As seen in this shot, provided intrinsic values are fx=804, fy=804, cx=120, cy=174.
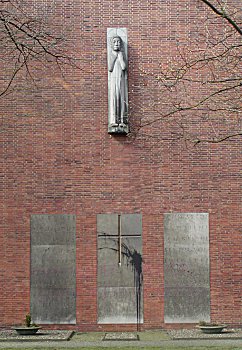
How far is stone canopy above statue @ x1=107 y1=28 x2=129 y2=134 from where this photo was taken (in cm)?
2091

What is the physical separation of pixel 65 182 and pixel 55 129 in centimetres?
142

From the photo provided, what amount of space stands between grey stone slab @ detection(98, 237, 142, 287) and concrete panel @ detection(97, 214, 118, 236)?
183mm

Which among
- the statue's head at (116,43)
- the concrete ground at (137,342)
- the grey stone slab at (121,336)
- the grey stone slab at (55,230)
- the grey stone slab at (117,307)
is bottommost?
the concrete ground at (137,342)

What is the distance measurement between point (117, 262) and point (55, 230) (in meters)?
1.83

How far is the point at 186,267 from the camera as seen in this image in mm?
20953

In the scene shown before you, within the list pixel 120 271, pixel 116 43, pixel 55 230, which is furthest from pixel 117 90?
pixel 120 271

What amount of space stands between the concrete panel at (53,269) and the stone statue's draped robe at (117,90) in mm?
2908

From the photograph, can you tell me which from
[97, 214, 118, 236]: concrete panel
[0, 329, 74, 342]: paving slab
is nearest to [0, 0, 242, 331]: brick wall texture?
[97, 214, 118, 236]: concrete panel

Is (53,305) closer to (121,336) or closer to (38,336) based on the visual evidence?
(38,336)

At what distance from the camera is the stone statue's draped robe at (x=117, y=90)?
20906mm

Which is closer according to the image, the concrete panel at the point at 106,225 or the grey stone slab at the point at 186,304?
the grey stone slab at the point at 186,304

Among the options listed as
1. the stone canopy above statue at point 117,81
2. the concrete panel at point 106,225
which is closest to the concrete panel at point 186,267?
the concrete panel at point 106,225

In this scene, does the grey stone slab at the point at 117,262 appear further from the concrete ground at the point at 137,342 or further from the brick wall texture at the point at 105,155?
the concrete ground at the point at 137,342

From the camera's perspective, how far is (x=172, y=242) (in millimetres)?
21047
